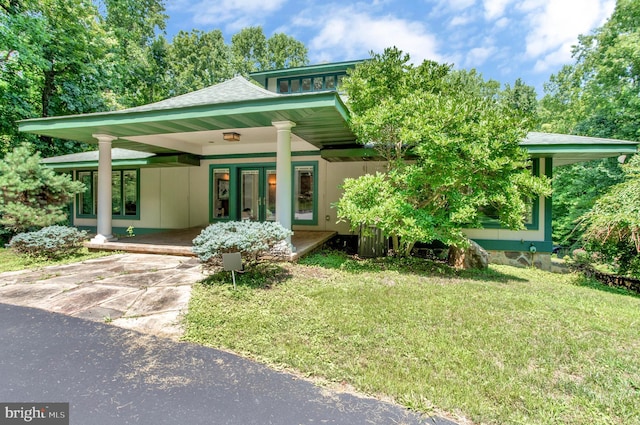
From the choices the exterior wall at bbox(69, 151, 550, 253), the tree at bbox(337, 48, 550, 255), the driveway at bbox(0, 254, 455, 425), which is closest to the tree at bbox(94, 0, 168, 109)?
the exterior wall at bbox(69, 151, 550, 253)

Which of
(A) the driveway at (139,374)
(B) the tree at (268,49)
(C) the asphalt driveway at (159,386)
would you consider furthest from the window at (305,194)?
(B) the tree at (268,49)

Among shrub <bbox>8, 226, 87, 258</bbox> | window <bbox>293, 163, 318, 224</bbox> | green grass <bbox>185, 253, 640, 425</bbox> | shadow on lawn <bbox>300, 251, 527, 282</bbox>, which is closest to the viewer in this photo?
green grass <bbox>185, 253, 640, 425</bbox>

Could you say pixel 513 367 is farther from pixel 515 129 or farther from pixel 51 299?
pixel 51 299

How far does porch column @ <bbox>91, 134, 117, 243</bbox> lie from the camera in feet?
23.9

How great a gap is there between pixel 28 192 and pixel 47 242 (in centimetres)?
226

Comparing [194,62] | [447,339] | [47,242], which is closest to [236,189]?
[47,242]

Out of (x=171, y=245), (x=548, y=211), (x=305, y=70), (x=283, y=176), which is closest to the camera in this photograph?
(x=283, y=176)

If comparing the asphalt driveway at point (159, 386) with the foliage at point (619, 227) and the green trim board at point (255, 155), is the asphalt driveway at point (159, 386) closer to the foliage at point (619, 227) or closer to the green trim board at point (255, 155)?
the foliage at point (619, 227)

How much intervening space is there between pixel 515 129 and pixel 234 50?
28595 mm

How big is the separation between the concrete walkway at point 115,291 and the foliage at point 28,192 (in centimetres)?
248

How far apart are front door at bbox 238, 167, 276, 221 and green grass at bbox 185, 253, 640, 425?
475 centimetres

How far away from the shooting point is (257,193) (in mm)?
9711

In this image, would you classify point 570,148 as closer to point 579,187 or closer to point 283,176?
point 283,176

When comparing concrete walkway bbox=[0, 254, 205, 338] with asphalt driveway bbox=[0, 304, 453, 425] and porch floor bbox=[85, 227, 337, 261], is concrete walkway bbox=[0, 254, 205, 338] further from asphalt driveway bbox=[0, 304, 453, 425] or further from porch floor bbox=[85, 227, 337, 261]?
porch floor bbox=[85, 227, 337, 261]
